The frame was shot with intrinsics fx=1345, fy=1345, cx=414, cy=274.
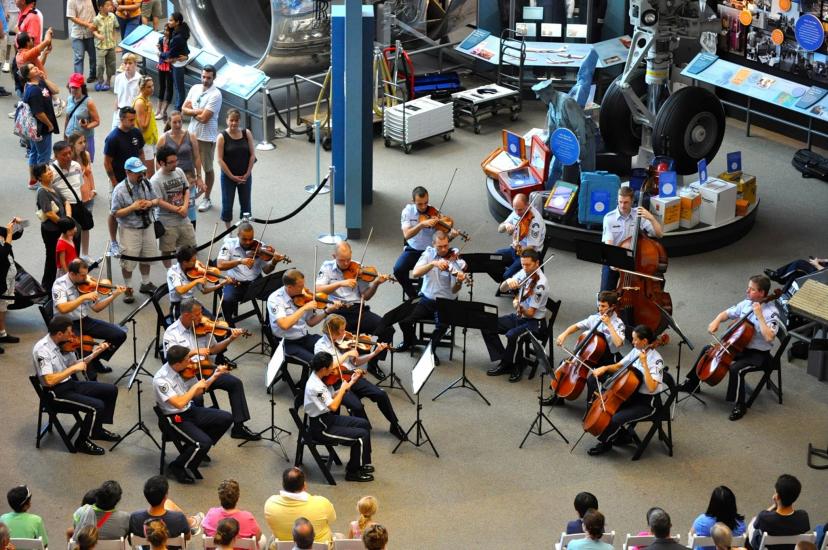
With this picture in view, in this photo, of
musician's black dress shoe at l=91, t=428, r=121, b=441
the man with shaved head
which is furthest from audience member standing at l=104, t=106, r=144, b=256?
musician's black dress shoe at l=91, t=428, r=121, b=441

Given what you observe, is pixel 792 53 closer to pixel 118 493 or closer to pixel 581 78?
pixel 581 78

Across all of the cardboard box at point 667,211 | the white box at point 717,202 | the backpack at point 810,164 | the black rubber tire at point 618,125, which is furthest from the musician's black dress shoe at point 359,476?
the backpack at point 810,164

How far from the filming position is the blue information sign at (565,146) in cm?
1464

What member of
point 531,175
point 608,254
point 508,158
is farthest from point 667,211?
point 608,254

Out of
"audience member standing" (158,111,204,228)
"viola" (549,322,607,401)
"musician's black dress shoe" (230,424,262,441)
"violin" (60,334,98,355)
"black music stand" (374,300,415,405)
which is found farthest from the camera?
"audience member standing" (158,111,204,228)

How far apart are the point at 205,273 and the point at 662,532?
210 inches

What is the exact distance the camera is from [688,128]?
14969 millimetres

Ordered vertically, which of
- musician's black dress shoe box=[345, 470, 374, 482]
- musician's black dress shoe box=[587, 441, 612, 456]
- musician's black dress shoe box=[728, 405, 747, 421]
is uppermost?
musician's black dress shoe box=[728, 405, 747, 421]

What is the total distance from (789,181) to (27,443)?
10.1 metres

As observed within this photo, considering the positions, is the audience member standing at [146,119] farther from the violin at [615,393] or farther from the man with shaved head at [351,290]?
the violin at [615,393]

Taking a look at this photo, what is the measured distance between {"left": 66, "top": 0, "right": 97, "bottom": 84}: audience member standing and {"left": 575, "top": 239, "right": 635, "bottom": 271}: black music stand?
9.76 m

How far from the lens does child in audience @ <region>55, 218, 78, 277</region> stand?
41.4ft

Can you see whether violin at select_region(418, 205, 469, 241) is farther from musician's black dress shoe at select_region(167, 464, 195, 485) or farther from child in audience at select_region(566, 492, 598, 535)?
child in audience at select_region(566, 492, 598, 535)

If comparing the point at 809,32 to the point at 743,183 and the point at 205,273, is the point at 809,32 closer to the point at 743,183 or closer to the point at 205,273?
the point at 743,183
